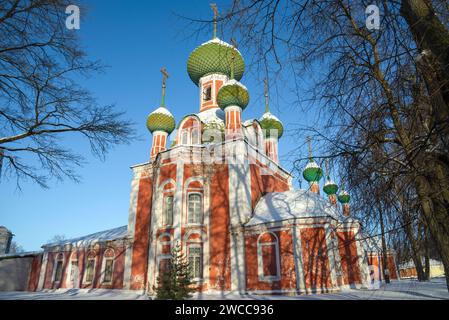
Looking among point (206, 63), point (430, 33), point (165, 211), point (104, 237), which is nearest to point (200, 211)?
point (165, 211)

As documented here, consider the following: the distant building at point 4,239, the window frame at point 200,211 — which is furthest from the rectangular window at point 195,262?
the distant building at point 4,239

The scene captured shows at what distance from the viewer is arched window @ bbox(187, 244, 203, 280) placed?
41.1 feet

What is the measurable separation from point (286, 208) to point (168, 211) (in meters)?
5.66

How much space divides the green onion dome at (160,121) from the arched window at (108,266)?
747 cm

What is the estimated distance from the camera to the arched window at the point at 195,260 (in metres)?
12.5

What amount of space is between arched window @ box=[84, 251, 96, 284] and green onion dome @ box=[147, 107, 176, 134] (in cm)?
816

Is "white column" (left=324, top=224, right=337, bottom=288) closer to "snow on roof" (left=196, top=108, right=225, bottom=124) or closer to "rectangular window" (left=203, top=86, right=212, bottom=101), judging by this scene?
"snow on roof" (left=196, top=108, right=225, bottom=124)

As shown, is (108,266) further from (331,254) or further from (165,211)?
(331,254)

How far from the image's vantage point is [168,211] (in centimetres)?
1409

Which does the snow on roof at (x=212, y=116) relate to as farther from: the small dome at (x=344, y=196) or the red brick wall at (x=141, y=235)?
the small dome at (x=344, y=196)
